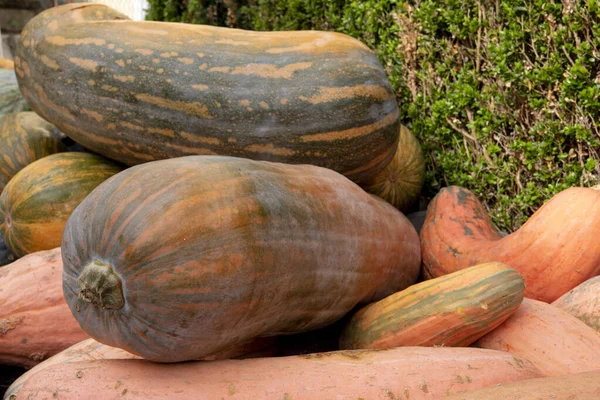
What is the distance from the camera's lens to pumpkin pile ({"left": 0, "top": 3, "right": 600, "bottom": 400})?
151cm

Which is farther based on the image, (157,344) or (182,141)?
(182,141)

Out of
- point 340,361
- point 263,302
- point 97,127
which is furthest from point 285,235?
point 97,127

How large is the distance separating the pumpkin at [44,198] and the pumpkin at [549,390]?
1749 millimetres

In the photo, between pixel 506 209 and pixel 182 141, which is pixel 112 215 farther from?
pixel 506 209

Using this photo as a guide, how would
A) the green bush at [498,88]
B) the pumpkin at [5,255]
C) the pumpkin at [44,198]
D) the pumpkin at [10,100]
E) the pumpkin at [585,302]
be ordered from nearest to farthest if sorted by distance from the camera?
the pumpkin at [585,302]
the green bush at [498,88]
the pumpkin at [44,198]
the pumpkin at [5,255]
the pumpkin at [10,100]

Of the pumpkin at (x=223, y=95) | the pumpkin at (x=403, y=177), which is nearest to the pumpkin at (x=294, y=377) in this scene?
the pumpkin at (x=223, y=95)

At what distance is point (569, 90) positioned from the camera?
2344 millimetres

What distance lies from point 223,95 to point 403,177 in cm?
93

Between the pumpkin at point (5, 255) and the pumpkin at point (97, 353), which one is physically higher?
the pumpkin at point (97, 353)

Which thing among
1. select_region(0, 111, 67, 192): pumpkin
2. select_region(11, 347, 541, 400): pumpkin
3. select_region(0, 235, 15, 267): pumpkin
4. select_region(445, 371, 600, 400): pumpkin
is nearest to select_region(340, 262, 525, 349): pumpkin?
select_region(11, 347, 541, 400): pumpkin

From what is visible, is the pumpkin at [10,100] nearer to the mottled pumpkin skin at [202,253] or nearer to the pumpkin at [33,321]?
the pumpkin at [33,321]

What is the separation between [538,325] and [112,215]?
117 cm

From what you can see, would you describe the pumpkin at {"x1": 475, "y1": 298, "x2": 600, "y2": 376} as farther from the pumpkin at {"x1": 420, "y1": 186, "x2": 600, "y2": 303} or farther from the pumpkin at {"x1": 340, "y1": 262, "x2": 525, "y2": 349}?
the pumpkin at {"x1": 420, "y1": 186, "x2": 600, "y2": 303}

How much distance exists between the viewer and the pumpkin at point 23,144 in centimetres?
303
